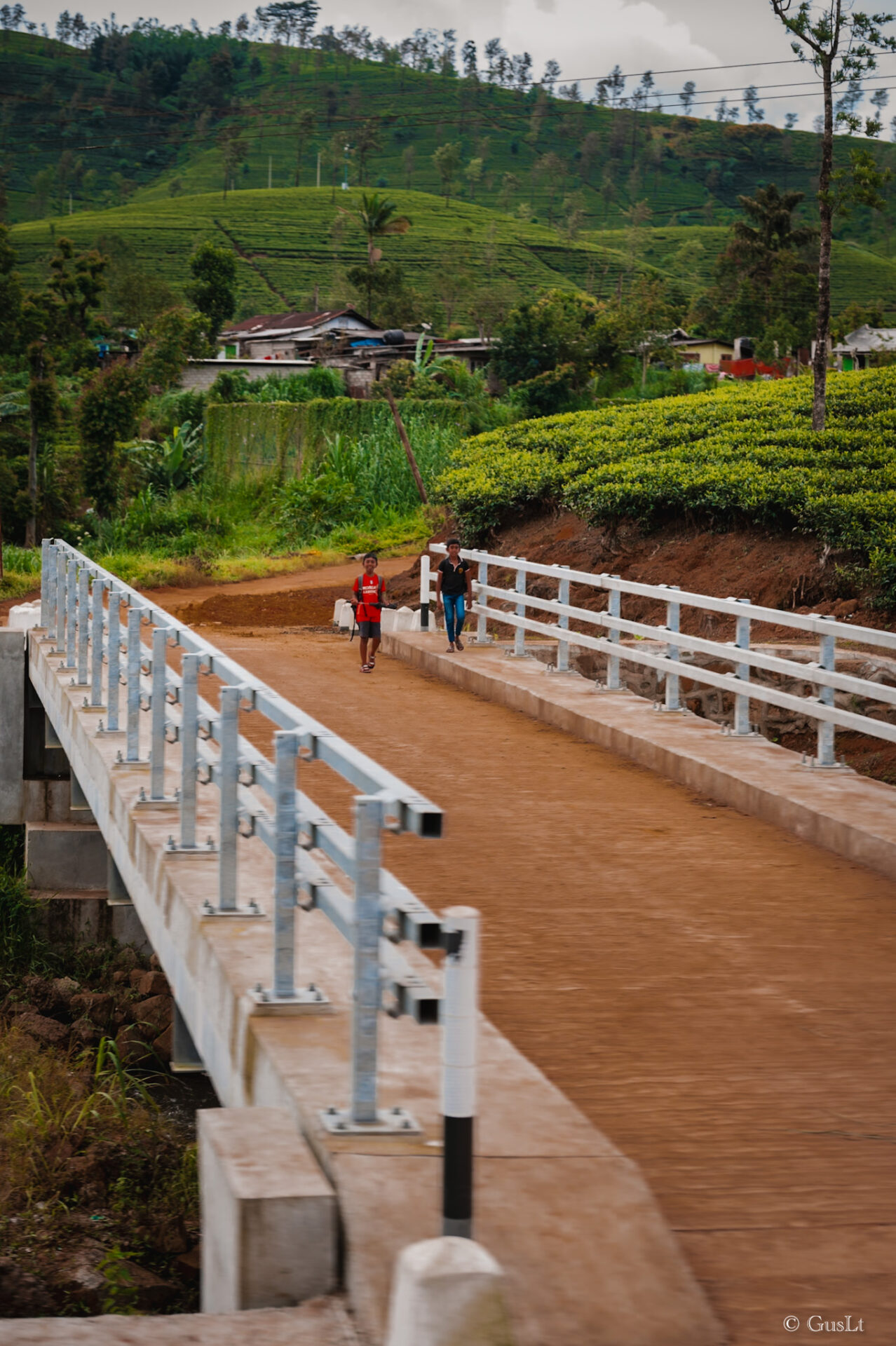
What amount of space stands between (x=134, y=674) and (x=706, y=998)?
4185 mm

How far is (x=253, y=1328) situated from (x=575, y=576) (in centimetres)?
1091

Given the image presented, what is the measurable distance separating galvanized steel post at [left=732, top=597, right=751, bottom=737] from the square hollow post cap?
26.8 ft

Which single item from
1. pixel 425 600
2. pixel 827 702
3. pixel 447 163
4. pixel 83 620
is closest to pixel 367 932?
pixel 827 702

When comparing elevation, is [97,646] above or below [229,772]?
below

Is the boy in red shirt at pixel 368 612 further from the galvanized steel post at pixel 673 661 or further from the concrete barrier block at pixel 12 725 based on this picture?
the galvanized steel post at pixel 673 661

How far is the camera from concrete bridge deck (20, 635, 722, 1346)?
3.53m

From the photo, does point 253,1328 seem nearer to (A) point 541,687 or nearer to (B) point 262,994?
(B) point 262,994

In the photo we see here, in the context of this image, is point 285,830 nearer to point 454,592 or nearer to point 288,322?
point 454,592

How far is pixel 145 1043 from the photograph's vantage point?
10.3 m

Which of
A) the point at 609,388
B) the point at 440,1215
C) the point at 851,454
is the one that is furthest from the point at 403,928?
the point at 609,388

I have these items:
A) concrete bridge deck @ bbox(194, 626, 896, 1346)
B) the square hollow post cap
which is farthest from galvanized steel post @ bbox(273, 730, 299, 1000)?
the square hollow post cap

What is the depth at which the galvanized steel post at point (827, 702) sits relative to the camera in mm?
Result: 9633

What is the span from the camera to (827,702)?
31.8 ft

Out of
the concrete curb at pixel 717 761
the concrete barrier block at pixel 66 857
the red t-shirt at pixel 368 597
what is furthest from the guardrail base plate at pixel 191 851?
the red t-shirt at pixel 368 597
